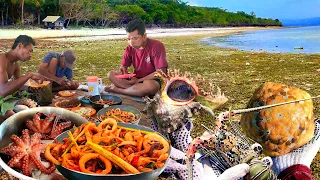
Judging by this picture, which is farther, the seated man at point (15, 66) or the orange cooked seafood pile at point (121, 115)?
the seated man at point (15, 66)

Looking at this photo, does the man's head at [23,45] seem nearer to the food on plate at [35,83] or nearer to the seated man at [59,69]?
the food on plate at [35,83]

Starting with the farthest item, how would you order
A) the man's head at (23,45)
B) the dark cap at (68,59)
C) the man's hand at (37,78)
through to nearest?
the dark cap at (68,59) < the man's head at (23,45) < the man's hand at (37,78)

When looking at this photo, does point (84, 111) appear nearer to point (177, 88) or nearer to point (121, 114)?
point (121, 114)

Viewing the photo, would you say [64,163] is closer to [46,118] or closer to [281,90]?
[46,118]

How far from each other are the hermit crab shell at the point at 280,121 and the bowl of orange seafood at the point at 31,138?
0.95 metres

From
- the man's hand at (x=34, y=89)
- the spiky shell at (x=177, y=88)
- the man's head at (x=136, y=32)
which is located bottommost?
the man's hand at (x=34, y=89)

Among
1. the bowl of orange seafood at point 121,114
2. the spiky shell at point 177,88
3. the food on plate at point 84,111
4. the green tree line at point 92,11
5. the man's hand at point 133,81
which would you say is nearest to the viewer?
the spiky shell at point 177,88

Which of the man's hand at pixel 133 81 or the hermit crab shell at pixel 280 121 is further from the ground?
the hermit crab shell at pixel 280 121

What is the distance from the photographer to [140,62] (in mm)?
3773

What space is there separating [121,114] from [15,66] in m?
1.63

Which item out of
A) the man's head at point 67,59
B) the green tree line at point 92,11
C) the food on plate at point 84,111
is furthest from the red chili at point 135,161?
the green tree line at point 92,11

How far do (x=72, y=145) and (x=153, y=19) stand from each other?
473 cm

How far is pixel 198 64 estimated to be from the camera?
28.6ft

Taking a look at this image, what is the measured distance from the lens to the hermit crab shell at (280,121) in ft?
5.20
